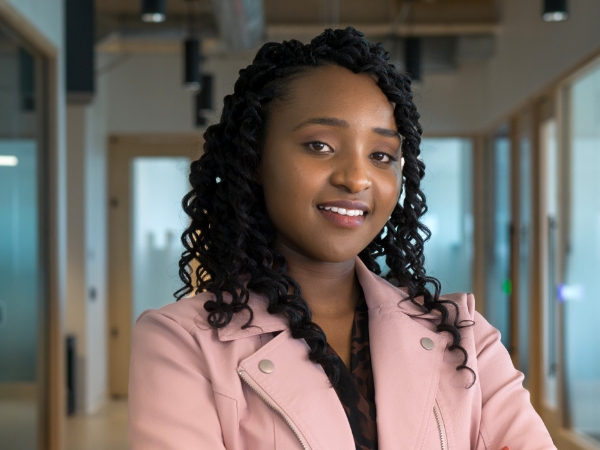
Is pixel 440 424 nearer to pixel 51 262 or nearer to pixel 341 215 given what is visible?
pixel 341 215

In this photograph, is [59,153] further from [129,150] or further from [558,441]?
[129,150]

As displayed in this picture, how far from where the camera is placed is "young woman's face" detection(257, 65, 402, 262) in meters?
1.29

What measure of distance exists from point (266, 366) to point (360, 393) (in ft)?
0.55

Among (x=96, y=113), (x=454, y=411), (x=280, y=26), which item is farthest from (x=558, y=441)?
(x=96, y=113)

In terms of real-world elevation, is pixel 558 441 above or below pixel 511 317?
below

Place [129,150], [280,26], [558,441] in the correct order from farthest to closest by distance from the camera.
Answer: [129,150], [280,26], [558,441]

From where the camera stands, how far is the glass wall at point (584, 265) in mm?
4918

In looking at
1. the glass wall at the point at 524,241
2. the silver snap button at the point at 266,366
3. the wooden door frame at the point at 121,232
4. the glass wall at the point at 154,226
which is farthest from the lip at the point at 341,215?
the glass wall at the point at 154,226

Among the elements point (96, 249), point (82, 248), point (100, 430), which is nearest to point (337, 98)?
point (100, 430)

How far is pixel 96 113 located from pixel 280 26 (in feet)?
6.93

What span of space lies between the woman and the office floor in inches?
200

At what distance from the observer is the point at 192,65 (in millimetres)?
5969

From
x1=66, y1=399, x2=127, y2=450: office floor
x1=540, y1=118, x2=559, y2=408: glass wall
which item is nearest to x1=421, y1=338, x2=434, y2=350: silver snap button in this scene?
x1=540, y1=118, x2=559, y2=408: glass wall

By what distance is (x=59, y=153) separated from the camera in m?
4.65
